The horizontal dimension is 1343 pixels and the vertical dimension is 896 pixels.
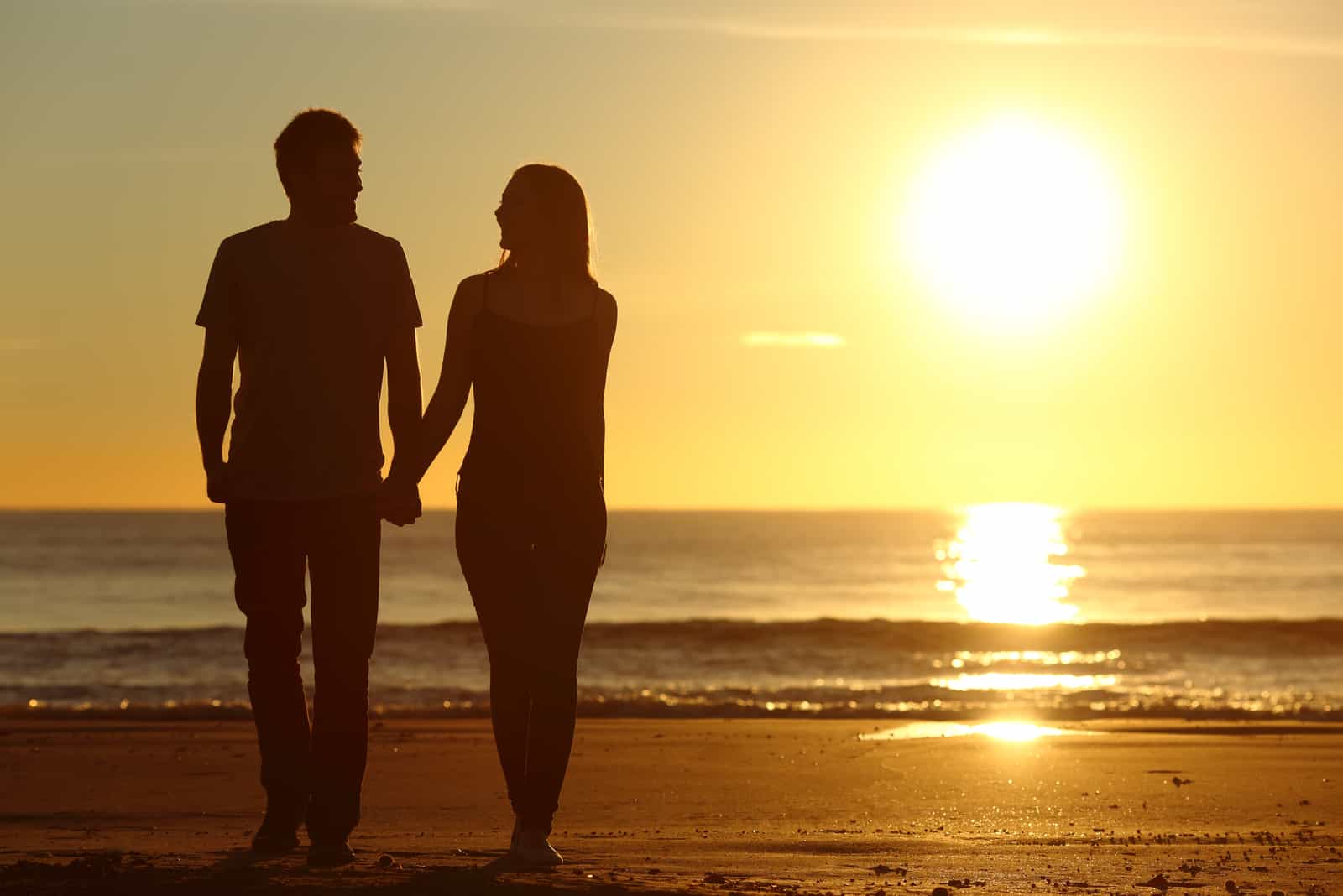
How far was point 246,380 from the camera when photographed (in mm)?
4191

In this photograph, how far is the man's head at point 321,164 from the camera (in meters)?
4.17

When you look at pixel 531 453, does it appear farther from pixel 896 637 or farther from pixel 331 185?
pixel 896 637

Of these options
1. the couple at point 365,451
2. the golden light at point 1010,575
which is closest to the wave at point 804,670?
the golden light at point 1010,575

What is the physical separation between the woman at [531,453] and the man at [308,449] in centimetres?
20

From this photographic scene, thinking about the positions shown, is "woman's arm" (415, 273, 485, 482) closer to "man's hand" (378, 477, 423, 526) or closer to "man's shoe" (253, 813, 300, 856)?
"man's hand" (378, 477, 423, 526)

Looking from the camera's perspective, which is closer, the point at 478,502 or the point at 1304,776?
the point at 478,502

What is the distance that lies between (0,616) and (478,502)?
36.3m

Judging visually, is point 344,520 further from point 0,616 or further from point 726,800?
point 0,616

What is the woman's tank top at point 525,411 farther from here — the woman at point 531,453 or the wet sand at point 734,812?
the wet sand at point 734,812

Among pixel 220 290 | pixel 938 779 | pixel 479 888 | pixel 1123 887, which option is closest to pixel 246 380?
pixel 220 290

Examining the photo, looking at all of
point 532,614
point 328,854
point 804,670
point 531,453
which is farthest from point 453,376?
point 804,670

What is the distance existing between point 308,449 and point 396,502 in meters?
0.29

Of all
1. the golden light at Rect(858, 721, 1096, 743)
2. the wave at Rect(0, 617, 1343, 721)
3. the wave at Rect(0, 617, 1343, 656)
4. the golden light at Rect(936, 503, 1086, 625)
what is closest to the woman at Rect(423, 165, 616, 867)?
the golden light at Rect(858, 721, 1096, 743)

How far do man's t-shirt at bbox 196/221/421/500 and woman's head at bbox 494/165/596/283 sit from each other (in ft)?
1.40
